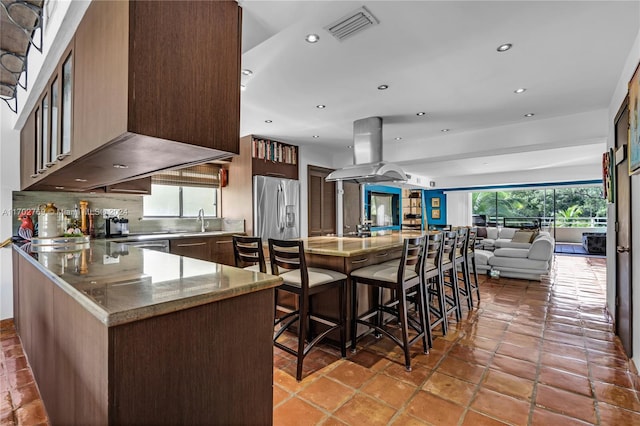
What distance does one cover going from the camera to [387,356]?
242 cm

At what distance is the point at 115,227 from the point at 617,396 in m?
4.99

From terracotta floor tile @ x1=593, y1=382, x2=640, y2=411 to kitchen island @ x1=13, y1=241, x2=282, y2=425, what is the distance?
2.13 metres

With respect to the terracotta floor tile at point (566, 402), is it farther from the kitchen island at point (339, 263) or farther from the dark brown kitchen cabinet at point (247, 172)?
the dark brown kitchen cabinet at point (247, 172)

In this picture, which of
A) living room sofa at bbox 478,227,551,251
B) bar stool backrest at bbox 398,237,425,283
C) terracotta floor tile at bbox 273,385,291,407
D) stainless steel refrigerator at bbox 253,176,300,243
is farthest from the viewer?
living room sofa at bbox 478,227,551,251

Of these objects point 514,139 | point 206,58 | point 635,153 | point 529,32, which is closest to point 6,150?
point 206,58

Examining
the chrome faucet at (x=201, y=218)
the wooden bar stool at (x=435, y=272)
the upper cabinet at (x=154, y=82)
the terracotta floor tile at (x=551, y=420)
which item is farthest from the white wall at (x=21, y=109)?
the terracotta floor tile at (x=551, y=420)

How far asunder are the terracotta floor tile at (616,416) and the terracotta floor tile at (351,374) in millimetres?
1320

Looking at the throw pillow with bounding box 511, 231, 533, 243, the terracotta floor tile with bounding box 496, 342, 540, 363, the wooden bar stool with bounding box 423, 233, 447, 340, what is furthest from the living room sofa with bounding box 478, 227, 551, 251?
the wooden bar stool with bounding box 423, 233, 447, 340

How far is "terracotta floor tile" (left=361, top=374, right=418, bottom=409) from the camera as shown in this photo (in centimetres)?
185

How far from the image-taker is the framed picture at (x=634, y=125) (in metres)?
1.89

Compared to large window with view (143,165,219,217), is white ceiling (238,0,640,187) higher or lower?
higher

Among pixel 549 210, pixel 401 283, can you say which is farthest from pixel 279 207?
pixel 549 210

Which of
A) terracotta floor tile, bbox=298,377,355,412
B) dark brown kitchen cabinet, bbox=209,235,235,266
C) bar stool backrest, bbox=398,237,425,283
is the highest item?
bar stool backrest, bbox=398,237,425,283

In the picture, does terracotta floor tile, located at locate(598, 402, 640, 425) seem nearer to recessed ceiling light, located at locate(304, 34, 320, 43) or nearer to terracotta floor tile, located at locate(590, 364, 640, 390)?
terracotta floor tile, located at locate(590, 364, 640, 390)
